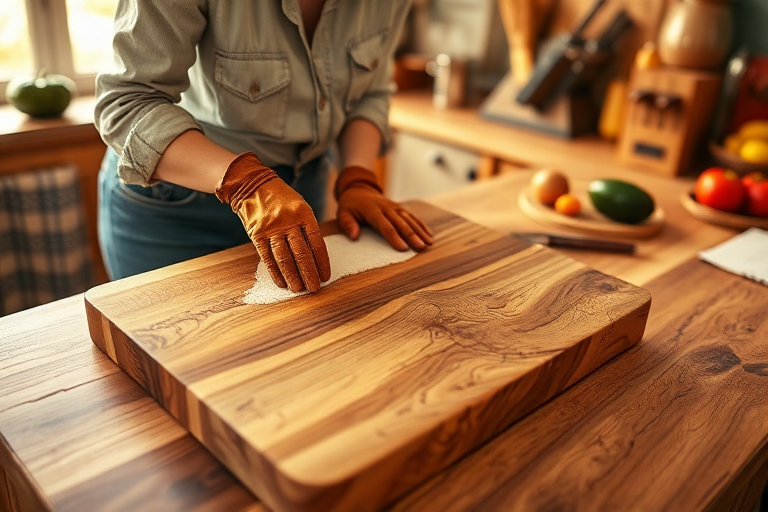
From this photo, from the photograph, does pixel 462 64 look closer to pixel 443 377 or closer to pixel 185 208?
pixel 185 208

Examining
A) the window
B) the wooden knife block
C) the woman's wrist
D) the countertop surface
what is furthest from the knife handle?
the window

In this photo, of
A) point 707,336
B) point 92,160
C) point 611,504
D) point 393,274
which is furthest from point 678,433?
point 92,160

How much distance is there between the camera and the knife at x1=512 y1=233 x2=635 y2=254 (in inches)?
49.6

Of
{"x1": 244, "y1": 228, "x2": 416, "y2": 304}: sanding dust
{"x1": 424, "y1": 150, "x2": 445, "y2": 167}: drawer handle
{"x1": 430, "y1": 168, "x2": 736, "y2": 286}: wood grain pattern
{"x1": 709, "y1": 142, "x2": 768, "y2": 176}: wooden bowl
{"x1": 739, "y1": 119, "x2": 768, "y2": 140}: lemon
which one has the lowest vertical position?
{"x1": 424, "y1": 150, "x2": 445, "y2": 167}: drawer handle

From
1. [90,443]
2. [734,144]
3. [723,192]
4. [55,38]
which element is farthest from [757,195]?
[55,38]

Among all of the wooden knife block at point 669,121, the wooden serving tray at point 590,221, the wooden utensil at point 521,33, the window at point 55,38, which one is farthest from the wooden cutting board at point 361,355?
the window at point 55,38

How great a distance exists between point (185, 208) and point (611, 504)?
84cm

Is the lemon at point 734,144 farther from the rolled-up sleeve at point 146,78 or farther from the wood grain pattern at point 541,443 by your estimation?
the rolled-up sleeve at point 146,78

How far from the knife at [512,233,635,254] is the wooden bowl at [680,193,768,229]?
0.95ft

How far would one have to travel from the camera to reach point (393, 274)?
98 cm

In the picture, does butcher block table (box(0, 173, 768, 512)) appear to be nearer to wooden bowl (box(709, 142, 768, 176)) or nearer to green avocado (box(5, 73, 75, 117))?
wooden bowl (box(709, 142, 768, 176))

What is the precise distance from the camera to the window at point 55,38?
2.01 m

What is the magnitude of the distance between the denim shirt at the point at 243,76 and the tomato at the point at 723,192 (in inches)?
29.3

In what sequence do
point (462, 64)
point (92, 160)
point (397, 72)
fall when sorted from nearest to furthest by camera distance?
point (92, 160)
point (462, 64)
point (397, 72)
